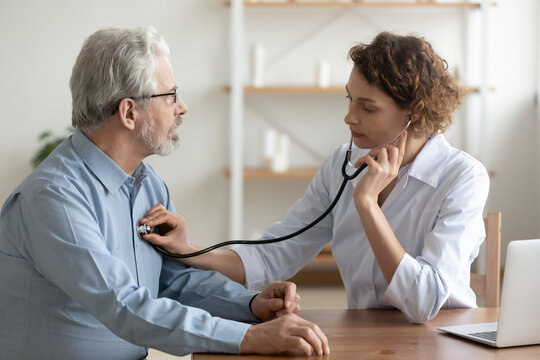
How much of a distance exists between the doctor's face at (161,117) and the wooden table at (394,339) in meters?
0.51

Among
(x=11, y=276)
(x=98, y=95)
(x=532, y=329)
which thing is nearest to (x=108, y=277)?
(x=11, y=276)

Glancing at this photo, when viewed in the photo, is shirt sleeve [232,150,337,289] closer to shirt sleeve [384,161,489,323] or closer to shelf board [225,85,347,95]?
shirt sleeve [384,161,489,323]

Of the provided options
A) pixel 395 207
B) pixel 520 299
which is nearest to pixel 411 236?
pixel 395 207

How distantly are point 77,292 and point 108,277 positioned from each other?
2.7 inches

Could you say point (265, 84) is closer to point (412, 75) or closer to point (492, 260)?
point (412, 75)

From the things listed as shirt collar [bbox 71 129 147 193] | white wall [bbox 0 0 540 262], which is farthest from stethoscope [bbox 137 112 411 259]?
white wall [bbox 0 0 540 262]

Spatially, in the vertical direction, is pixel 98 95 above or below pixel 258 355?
above

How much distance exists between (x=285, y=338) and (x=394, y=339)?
259mm

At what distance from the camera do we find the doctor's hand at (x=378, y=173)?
5.64 ft

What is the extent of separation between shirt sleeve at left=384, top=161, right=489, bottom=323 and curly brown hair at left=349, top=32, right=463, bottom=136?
18cm

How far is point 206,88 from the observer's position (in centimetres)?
499

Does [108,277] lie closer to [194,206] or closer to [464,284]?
[464,284]

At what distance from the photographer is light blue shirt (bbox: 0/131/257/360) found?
4.57 feet

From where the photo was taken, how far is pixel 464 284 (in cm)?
183
